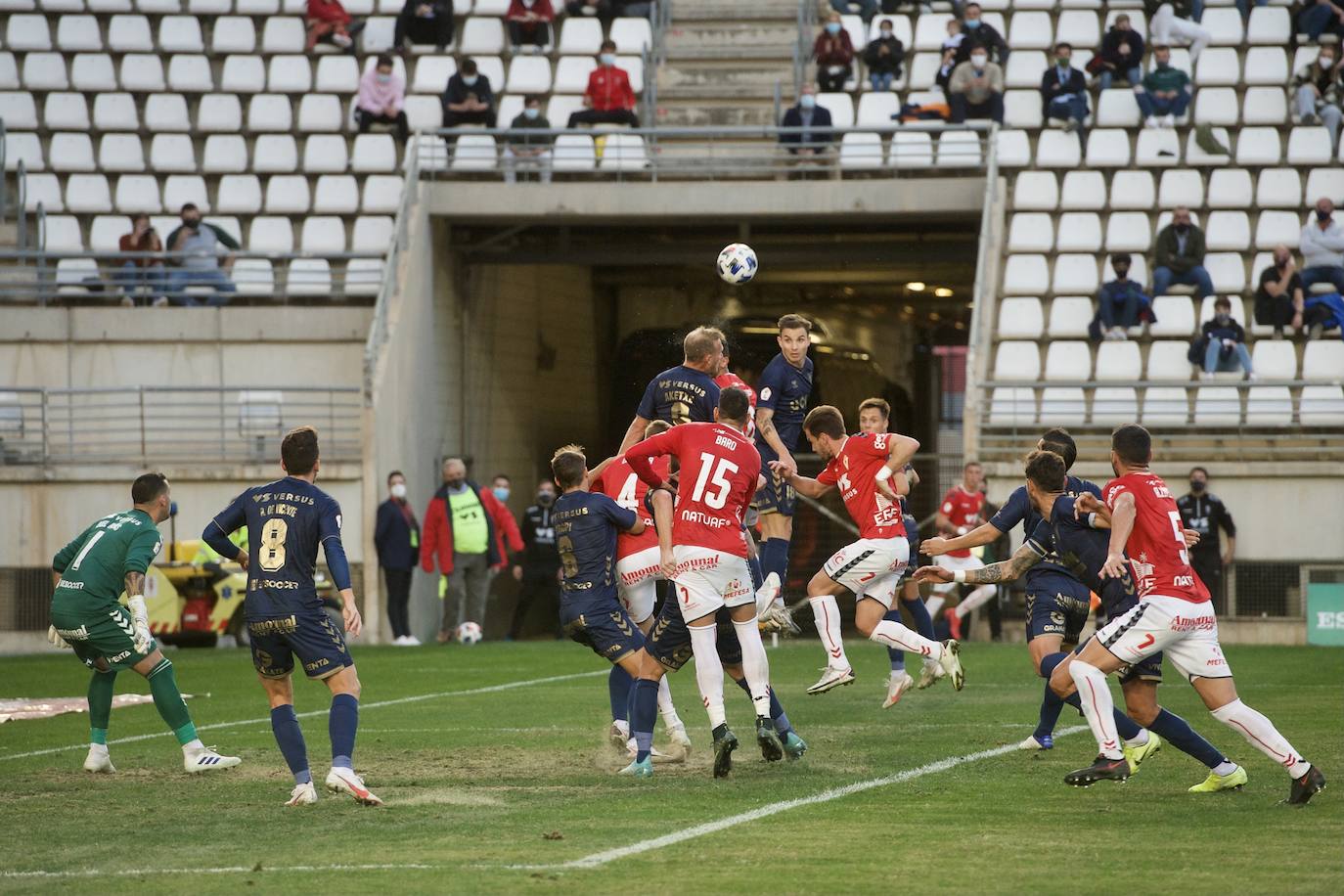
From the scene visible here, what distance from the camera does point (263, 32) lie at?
1210 inches

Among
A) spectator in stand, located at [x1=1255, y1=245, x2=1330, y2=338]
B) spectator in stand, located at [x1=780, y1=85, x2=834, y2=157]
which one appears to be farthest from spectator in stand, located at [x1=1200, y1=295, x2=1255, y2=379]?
spectator in stand, located at [x1=780, y1=85, x2=834, y2=157]

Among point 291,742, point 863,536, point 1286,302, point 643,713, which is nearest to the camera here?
point 291,742

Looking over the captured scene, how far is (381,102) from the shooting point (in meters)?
28.3

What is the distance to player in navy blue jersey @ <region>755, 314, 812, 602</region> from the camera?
13.1 metres

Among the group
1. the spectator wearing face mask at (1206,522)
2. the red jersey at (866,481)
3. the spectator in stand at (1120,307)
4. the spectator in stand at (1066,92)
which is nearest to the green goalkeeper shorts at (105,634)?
the red jersey at (866,481)

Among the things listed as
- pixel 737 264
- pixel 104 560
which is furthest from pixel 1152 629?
pixel 104 560

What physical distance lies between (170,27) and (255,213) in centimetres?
443

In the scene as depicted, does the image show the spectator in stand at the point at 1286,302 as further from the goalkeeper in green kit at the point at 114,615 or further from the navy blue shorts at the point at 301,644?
the navy blue shorts at the point at 301,644

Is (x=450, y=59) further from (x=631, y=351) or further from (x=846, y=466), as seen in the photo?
(x=846, y=466)

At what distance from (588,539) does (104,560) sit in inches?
120

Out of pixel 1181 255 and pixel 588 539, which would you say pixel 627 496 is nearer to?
pixel 588 539

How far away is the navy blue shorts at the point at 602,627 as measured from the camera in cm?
1065

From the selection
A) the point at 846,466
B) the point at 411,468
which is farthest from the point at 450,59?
the point at 846,466

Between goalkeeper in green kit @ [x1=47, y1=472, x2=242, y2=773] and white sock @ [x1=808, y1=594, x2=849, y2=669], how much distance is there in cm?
393
